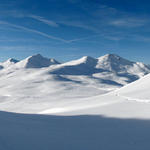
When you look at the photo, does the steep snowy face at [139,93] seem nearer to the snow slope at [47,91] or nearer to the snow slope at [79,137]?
the snow slope at [47,91]

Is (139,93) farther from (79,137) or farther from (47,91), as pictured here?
(47,91)

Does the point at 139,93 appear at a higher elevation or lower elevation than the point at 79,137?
higher

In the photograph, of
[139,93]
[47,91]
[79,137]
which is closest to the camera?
[79,137]

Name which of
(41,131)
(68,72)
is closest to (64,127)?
(41,131)

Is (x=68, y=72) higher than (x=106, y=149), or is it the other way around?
(x=68, y=72)

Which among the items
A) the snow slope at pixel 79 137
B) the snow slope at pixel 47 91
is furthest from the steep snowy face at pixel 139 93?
the snow slope at pixel 79 137

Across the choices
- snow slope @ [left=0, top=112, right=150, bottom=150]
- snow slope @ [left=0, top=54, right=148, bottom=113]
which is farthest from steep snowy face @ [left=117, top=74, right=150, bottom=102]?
snow slope @ [left=0, top=112, right=150, bottom=150]

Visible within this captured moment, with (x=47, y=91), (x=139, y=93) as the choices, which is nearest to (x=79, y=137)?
(x=139, y=93)

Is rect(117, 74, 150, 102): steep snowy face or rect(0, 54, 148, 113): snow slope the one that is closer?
rect(117, 74, 150, 102): steep snowy face

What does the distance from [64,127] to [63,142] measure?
2.00 m

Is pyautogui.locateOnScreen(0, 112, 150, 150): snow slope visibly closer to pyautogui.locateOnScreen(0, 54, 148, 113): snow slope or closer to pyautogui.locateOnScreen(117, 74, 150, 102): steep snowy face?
pyautogui.locateOnScreen(117, 74, 150, 102): steep snowy face

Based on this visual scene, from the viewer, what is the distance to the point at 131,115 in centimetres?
996

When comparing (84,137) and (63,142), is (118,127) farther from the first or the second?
(63,142)

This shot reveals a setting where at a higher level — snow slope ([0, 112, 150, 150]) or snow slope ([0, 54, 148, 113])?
snow slope ([0, 54, 148, 113])
